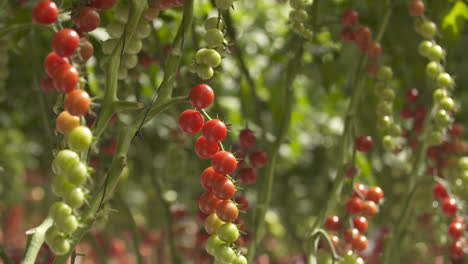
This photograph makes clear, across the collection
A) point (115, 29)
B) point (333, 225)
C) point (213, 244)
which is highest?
point (115, 29)

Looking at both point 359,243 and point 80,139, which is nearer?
point 80,139

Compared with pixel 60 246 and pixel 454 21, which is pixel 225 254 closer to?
pixel 60 246

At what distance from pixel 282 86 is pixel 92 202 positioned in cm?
73

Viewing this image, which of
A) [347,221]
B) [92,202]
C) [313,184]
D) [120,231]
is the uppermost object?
[92,202]

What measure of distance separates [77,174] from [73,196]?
2cm

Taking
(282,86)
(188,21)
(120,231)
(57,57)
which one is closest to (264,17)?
(282,86)

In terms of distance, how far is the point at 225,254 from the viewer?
1.63ft

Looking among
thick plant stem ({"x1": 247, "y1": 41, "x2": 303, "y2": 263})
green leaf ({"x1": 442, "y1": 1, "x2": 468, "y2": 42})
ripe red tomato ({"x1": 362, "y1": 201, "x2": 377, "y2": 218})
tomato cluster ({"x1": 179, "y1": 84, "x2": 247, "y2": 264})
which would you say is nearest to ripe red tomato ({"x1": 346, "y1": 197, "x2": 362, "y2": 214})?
ripe red tomato ({"x1": 362, "y1": 201, "x2": 377, "y2": 218})

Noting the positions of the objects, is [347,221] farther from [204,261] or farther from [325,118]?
[325,118]

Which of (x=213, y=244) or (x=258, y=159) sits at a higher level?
(x=213, y=244)

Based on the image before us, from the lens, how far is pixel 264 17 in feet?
4.71

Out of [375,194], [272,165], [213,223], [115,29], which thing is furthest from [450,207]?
[115,29]

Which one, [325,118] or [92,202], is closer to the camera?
[92,202]

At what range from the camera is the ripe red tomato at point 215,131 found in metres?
0.50
